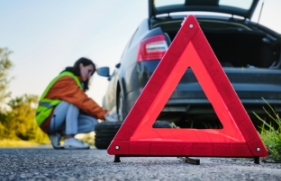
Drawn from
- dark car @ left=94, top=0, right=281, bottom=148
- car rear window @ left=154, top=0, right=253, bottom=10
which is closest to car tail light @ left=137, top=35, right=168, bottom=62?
dark car @ left=94, top=0, right=281, bottom=148

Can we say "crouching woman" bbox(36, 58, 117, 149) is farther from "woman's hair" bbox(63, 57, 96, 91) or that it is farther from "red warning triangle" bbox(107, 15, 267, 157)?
"red warning triangle" bbox(107, 15, 267, 157)

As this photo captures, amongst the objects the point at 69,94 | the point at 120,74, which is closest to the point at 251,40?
the point at 120,74

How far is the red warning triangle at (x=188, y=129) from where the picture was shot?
9.17 feet

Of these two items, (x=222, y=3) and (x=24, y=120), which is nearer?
(x=222, y=3)

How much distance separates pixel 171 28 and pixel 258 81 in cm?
103

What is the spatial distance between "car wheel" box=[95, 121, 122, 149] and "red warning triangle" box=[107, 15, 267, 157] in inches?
98.2

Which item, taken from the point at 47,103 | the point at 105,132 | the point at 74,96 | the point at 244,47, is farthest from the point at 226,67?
the point at 47,103

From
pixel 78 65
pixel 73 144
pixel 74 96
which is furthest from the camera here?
pixel 78 65

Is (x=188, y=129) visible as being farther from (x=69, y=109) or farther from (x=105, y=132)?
(x=69, y=109)

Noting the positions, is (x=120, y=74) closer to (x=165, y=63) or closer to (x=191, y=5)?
(x=191, y=5)

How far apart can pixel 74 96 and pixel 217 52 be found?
194 centimetres

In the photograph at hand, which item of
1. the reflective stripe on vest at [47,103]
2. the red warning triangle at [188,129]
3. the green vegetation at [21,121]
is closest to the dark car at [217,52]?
the reflective stripe on vest at [47,103]

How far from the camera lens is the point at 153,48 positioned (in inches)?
180

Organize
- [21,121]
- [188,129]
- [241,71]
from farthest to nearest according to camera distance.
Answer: [21,121], [241,71], [188,129]
